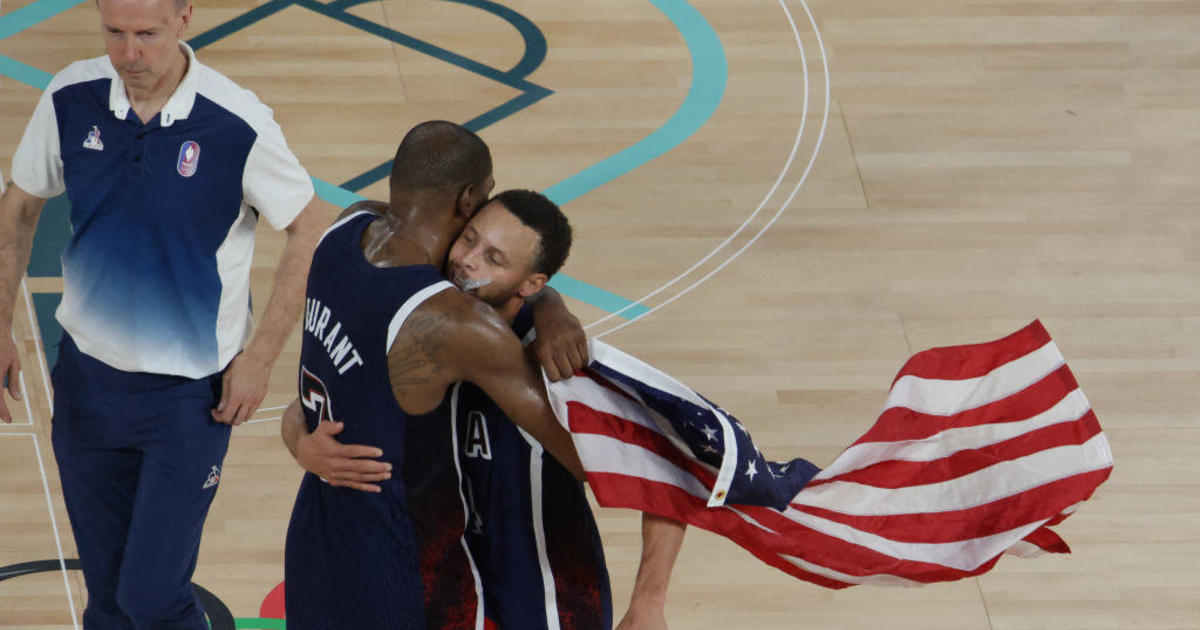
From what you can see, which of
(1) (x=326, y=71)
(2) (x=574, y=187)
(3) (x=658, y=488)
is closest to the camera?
(3) (x=658, y=488)

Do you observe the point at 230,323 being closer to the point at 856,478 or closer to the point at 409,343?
the point at 409,343

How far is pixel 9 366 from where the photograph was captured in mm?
4184

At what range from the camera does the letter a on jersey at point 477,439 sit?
Result: 3.52 metres

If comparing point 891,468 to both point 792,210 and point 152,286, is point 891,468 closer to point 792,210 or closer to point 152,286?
point 152,286

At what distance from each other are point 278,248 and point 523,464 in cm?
343

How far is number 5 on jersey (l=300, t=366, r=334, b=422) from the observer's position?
3.51 m

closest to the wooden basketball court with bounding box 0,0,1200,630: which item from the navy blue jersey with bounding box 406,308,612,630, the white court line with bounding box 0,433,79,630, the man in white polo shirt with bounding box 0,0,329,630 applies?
the white court line with bounding box 0,433,79,630

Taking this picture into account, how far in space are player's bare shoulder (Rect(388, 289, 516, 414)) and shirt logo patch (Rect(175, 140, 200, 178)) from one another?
40.8 inches

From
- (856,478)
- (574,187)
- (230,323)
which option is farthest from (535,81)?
(856,478)

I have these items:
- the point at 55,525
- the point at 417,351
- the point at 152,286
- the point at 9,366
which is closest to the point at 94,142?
the point at 152,286

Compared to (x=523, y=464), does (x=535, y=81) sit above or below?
below

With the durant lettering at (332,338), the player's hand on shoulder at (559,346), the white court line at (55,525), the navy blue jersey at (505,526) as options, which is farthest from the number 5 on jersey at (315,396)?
the white court line at (55,525)

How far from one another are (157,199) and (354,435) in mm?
956

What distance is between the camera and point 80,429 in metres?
4.11
